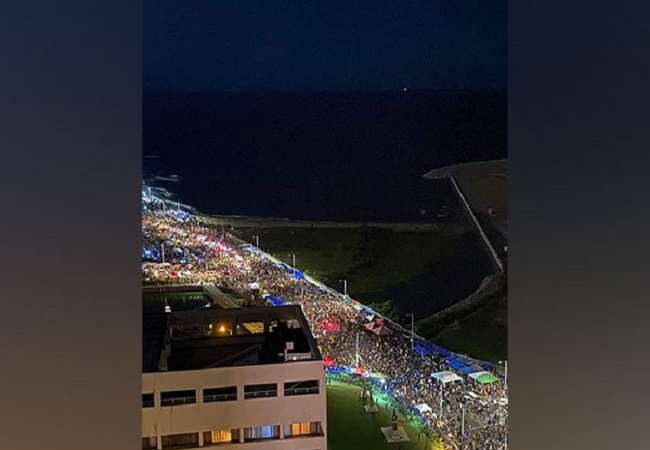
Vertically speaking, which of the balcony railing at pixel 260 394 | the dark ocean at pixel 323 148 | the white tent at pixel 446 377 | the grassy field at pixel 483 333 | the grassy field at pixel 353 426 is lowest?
the grassy field at pixel 353 426

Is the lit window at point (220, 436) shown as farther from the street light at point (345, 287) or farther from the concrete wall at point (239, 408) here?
the street light at point (345, 287)

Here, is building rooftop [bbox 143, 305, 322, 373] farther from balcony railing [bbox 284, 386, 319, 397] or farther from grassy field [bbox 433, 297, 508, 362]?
grassy field [bbox 433, 297, 508, 362]

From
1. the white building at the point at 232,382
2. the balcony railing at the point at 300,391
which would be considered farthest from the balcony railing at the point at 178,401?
the balcony railing at the point at 300,391

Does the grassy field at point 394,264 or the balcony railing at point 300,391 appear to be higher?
the grassy field at point 394,264

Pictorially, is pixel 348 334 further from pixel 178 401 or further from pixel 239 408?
pixel 178 401

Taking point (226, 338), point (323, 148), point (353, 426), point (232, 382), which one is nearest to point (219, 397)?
point (232, 382)

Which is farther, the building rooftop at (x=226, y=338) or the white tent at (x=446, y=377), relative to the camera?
the white tent at (x=446, y=377)
